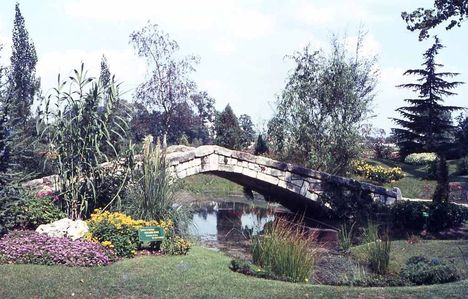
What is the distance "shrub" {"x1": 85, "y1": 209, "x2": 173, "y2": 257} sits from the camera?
29.4 ft

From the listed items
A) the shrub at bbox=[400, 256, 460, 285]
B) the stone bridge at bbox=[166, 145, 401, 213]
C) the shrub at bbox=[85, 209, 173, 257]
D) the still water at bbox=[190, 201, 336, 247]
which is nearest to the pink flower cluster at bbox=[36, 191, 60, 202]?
the shrub at bbox=[85, 209, 173, 257]

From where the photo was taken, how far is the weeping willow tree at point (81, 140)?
10883mm

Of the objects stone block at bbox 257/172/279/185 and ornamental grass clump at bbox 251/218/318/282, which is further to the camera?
stone block at bbox 257/172/279/185

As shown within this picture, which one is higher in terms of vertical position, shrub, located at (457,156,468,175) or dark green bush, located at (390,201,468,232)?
shrub, located at (457,156,468,175)

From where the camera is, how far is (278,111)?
768 inches

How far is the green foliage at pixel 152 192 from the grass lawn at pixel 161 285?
2.13m

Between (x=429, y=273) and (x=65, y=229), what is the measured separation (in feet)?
18.8

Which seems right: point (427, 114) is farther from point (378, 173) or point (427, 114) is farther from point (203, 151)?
point (203, 151)

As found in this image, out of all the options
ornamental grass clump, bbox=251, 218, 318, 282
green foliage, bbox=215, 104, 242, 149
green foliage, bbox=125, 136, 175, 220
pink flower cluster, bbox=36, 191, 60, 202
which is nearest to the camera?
ornamental grass clump, bbox=251, 218, 318, 282

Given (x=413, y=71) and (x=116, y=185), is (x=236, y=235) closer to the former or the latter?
(x=116, y=185)

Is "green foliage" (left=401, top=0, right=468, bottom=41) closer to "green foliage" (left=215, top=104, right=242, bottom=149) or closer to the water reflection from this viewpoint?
the water reflection

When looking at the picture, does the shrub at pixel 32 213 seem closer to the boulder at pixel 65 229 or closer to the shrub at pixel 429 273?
the boulder at pixel 65 229

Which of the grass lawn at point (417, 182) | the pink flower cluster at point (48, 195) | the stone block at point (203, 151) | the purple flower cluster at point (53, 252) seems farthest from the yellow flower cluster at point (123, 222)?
the grass lawn at point (417, 182)

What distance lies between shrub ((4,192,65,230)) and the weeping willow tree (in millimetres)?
287
